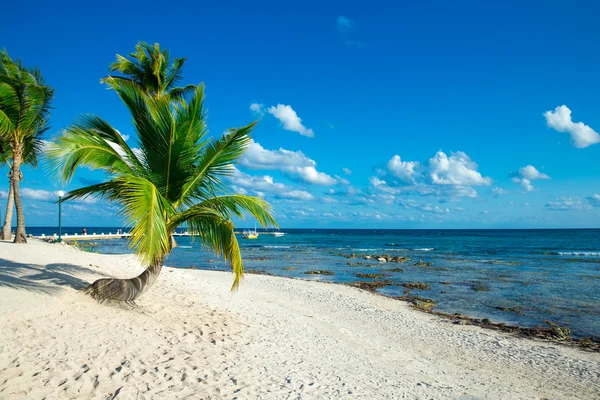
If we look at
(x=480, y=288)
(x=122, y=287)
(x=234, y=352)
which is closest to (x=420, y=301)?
(x=480, y=288)

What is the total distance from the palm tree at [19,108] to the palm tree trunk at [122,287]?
10.8 meters

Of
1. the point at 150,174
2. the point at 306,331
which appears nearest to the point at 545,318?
the point at 306,331

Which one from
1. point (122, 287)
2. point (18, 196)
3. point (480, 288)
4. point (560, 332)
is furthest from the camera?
point (480, 288)

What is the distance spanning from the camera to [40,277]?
930cm

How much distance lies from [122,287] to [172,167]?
111 inches

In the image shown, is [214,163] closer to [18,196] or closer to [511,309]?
[511,309]

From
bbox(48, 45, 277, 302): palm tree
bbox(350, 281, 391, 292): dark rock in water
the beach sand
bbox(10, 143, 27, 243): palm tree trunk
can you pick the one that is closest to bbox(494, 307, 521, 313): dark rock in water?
the beach sand

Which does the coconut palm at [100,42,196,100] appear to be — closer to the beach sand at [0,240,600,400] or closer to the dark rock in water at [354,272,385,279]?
the beach sand at [0,240,600,400]

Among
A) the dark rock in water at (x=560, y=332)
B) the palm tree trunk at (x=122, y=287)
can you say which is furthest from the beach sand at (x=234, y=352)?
the dark rock in water at (x=560, y=332)

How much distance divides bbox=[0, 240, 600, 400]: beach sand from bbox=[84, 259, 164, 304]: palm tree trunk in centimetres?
27

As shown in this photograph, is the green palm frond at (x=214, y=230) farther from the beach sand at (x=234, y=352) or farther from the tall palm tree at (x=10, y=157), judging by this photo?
the tall palm tree at (x=10, y=157)

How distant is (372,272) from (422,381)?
20562mm

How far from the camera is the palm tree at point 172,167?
7.72 metres

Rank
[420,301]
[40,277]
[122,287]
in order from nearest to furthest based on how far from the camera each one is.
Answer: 1. [122,287]
2. [40,277]
3. [420,301]
